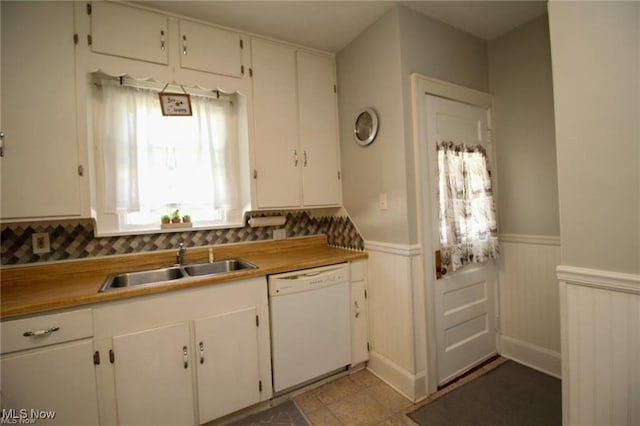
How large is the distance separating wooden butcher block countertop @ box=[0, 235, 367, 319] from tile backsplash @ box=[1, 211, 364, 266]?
0.18ft

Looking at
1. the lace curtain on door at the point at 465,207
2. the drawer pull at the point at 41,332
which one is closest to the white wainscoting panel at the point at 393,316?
the lace curtain on door at the point at 465,207

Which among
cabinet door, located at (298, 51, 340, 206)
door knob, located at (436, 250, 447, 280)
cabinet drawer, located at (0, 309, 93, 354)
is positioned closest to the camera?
cabinet drawer, located at (0, 309, 93, 354)

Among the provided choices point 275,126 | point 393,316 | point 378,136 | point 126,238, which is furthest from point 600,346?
point 126,238

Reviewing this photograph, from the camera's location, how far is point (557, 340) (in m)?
1.96

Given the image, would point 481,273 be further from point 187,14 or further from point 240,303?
point 187,14

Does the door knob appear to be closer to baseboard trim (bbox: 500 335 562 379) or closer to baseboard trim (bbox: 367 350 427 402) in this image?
baseboard trim (bbox: 367 350 427 402)

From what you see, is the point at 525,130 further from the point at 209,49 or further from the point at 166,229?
the point at 166,229

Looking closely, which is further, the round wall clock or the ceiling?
the round wall clock

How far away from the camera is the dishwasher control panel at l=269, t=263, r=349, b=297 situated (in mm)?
1782

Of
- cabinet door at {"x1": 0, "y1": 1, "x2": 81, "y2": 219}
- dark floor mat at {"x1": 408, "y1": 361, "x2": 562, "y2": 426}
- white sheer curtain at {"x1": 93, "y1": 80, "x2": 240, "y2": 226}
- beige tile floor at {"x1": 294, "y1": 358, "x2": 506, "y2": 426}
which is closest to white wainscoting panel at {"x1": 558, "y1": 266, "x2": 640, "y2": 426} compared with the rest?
dark floor mat at {"x1": 408, "y1": 361, "x2": 562, "y2": 426}

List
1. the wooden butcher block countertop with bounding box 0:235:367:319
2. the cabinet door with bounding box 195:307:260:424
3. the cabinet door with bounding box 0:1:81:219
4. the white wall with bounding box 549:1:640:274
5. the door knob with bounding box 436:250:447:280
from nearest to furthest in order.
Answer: the white wall with bounding box 549:1:640:274 < the wooden butcher block countertop with bounding box 0:235:367:319 < the cabinet door with bounding box 0:1:81:219 < the cabinet door with bounding box 195:307:260:424 < the door knob with bounding box 436:250:447:280

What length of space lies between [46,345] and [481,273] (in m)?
2.74

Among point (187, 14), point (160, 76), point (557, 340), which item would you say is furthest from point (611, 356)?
point (187, 14)

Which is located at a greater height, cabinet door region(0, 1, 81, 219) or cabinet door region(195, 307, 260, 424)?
cabinet door region(0, 1, 81, 219)
